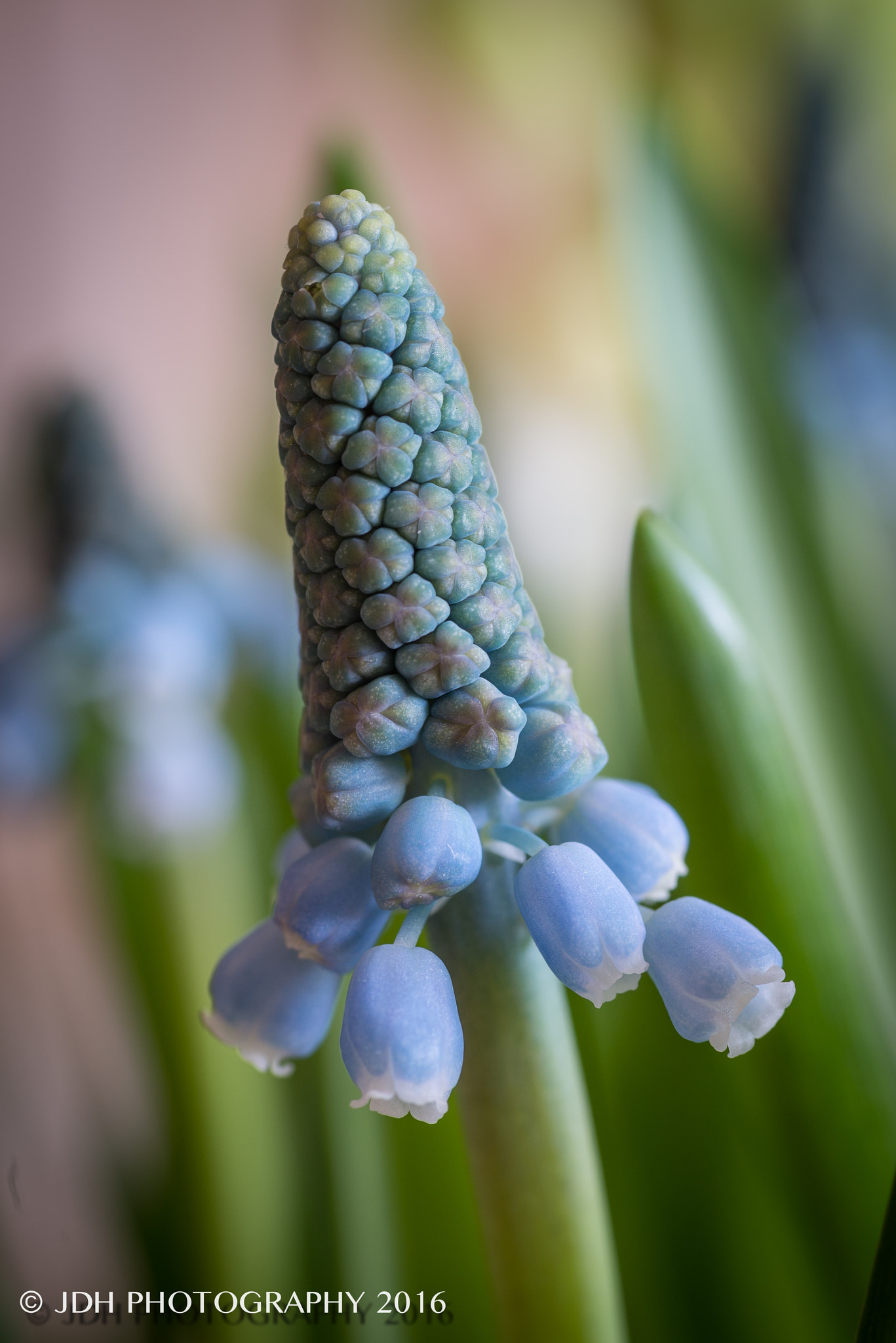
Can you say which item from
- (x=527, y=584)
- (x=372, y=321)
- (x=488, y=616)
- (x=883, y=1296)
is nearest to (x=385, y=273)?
(x=372, y=321)

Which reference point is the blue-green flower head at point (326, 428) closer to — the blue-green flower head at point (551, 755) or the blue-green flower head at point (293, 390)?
the blue-green flower head at point (293, 390)

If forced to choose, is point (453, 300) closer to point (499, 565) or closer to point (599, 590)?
point (599, 590)

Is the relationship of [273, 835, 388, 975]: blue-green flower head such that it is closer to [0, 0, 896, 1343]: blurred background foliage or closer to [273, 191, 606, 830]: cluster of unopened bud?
[273, 191, 606, 830]: cluster of unopened bud

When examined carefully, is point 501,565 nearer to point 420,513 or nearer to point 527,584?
point 420,513

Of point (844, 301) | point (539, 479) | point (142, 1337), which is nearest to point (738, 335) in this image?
point (844, 301)

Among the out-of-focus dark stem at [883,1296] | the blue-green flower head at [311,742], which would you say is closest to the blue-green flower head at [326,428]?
the blue-green flower head at [311,742]
